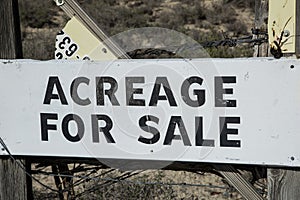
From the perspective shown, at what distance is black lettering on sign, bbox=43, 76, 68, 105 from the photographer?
91.3 inches

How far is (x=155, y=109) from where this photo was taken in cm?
222

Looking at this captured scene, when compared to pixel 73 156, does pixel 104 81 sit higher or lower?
higher

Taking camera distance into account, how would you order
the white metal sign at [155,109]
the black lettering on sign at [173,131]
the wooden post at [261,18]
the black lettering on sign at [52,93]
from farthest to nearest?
the wooden post at [261,18]
the black lettering on sign at [52,93]
the black lettering on sign at [173,131]
the white metal sign at [155,109]

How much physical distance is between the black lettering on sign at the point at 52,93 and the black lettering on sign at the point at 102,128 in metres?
0.14

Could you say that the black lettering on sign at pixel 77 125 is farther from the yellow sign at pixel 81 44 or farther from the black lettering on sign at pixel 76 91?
the yellow sign at pixel 81 44

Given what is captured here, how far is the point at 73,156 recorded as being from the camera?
236cm

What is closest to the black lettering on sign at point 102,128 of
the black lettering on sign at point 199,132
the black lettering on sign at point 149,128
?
the black lettering on sign at point 149,128

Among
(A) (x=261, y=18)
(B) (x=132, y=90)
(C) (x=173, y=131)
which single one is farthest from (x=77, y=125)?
(A) (x=261, y=18)

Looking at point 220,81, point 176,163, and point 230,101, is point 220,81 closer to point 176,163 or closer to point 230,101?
point 230,101

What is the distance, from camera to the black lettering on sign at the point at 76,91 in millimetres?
2293

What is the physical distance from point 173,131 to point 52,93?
0.51m

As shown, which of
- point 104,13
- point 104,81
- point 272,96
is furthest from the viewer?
point 104,13

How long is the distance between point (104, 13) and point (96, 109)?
1814cm

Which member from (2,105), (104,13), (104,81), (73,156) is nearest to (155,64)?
(104,81)
